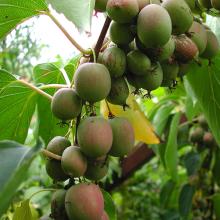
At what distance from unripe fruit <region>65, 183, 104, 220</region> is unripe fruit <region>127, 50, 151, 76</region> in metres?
0.22

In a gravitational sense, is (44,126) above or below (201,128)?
above

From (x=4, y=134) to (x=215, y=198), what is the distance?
1.15 meters

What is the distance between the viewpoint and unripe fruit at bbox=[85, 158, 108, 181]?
81 centimetres

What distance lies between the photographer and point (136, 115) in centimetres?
100

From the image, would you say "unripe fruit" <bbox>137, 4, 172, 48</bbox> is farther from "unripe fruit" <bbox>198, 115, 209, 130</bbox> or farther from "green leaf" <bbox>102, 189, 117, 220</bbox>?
"unripe fruit" <bbox>198, 115, 209, 130</bbox>

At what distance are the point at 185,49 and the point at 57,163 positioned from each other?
323mm

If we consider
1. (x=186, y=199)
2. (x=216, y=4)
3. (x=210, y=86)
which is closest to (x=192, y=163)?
(x=186, y=199)

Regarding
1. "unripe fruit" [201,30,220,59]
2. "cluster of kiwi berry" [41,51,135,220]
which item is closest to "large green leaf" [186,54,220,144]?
"unripe fruit" [201,30,220,59]

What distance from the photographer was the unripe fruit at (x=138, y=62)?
2.73 ft

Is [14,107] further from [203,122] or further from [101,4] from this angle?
[203,122]

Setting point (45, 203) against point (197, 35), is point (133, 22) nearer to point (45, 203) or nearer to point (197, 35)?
point (197, 35)

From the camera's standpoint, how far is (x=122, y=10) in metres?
0.80

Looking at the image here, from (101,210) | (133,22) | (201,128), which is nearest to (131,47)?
(133,22)

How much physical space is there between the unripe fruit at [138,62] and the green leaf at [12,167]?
0.86 feet
